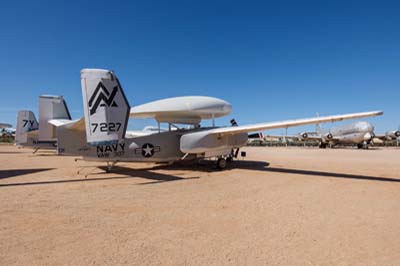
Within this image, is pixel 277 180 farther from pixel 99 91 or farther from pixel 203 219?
pixel 99 91

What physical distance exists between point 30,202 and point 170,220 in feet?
13.7

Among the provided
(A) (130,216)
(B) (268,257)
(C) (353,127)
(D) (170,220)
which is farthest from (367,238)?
(C) (353,127)

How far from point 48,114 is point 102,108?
6.85m

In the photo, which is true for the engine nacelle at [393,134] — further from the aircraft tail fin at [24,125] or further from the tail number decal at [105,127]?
the aircraft tail fin at [24,125]

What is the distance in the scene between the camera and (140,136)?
39.2 feet

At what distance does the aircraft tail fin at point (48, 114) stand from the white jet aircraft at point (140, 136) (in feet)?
1.66

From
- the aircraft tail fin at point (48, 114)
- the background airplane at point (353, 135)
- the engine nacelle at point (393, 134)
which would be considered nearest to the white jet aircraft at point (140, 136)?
the aircraft tail fin at point (48, 114)

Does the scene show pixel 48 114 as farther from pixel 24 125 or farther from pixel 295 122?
pixel 24 125

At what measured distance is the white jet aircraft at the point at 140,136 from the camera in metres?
8.84

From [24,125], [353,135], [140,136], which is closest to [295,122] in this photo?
[140,136]

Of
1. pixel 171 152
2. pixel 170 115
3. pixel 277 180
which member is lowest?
pixel 277 180

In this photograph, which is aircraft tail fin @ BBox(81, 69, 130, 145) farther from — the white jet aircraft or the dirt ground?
the dirt ground

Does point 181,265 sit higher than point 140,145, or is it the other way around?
point 140,145

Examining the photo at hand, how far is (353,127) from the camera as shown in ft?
141
